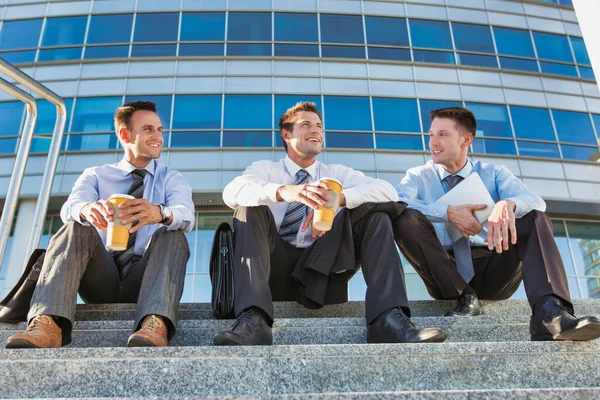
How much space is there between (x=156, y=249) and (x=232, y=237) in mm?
481

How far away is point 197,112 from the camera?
12.8 m

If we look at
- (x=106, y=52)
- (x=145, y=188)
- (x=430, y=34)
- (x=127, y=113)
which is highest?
(x=430, y=34)

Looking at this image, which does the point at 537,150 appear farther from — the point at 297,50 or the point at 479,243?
the point at 479,243

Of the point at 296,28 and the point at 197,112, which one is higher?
the point at 296,28

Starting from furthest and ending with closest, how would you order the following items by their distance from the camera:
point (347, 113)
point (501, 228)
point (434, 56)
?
point (434, 56) → point (347, 113) → point (501, 228)

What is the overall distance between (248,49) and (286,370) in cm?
1263

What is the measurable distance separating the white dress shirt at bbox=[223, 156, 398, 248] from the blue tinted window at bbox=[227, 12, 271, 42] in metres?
10.9

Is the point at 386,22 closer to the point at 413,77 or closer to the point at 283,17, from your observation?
the point at 413,77

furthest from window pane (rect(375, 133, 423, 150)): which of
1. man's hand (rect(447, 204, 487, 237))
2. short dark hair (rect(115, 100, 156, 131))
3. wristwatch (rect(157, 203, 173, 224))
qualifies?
wristwatch (rect(157, 203, 173, 224))

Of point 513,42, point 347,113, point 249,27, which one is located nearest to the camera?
point 347,113

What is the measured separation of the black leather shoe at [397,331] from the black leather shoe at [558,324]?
0.51 metres

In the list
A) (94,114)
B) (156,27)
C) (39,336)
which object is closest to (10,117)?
(94,114)

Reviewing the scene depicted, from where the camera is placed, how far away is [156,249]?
260 centimetres

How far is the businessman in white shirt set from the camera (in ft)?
7.70
